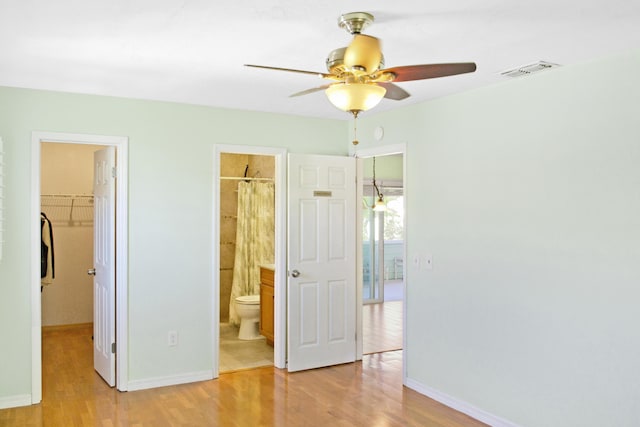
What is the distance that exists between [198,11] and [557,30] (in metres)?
1.75

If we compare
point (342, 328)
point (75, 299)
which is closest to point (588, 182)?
point (342, 328)

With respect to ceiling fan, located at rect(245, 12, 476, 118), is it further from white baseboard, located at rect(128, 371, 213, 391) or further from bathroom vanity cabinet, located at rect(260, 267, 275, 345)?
bathroom vanity cabinet, located at rect(260, 267, 275, 345)

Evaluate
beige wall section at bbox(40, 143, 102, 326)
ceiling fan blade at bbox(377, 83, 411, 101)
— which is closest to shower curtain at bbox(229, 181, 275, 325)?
beige wall section at bbox(40, 143, 102, 326)

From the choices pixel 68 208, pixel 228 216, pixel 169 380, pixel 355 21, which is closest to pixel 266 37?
pixel 355 21

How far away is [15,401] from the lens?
405 cm

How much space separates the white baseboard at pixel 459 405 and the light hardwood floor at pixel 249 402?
6 cm

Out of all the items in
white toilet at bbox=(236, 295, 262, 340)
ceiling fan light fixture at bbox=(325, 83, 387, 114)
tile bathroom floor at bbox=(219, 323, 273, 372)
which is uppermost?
ceiling fan light fixture at bbox=(325, 83, 387, 114)

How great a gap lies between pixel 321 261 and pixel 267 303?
0.95 meters

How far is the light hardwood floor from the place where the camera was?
3.83m

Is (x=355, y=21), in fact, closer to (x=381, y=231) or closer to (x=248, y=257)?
(x=248, y=257)

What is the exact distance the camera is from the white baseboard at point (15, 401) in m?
4.02

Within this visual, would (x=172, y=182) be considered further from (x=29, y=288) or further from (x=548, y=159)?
(x=548, y=159)

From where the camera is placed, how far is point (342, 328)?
5.28 meters

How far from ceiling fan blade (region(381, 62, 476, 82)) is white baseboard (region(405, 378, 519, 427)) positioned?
2.49 m
